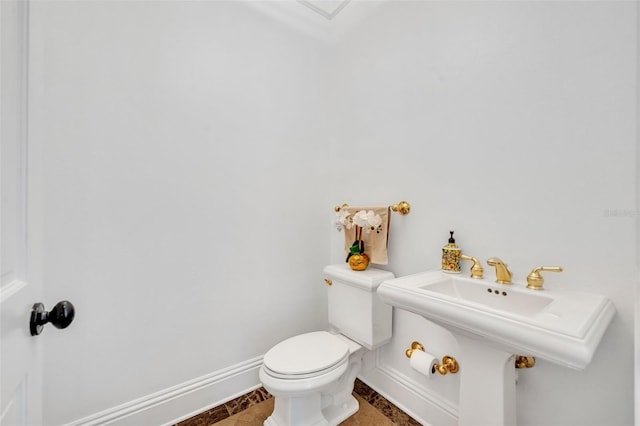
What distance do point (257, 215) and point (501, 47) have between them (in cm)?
148

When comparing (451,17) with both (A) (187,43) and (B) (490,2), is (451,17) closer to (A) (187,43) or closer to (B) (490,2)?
(B) (490,2)

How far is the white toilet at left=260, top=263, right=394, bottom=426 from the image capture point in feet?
3.96

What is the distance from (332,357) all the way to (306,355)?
0.42 ft

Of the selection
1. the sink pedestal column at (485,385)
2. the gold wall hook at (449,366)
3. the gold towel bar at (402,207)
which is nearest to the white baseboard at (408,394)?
the gold wall hook at (449,366)

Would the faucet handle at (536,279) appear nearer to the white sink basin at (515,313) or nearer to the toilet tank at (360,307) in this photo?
the white sink basin at (515,313)

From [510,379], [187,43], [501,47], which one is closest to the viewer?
[510,379]

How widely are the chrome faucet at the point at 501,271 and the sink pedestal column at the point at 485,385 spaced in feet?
0.88

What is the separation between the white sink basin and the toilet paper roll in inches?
13.3

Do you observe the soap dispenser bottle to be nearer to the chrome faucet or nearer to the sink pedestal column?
the chrome faucet

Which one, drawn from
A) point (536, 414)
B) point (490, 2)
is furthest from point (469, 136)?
point (536, 414)

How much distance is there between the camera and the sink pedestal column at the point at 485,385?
36.7 inches

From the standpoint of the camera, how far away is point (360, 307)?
1482 millimetres

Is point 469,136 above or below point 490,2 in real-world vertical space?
below

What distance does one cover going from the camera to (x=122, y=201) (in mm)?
1292
